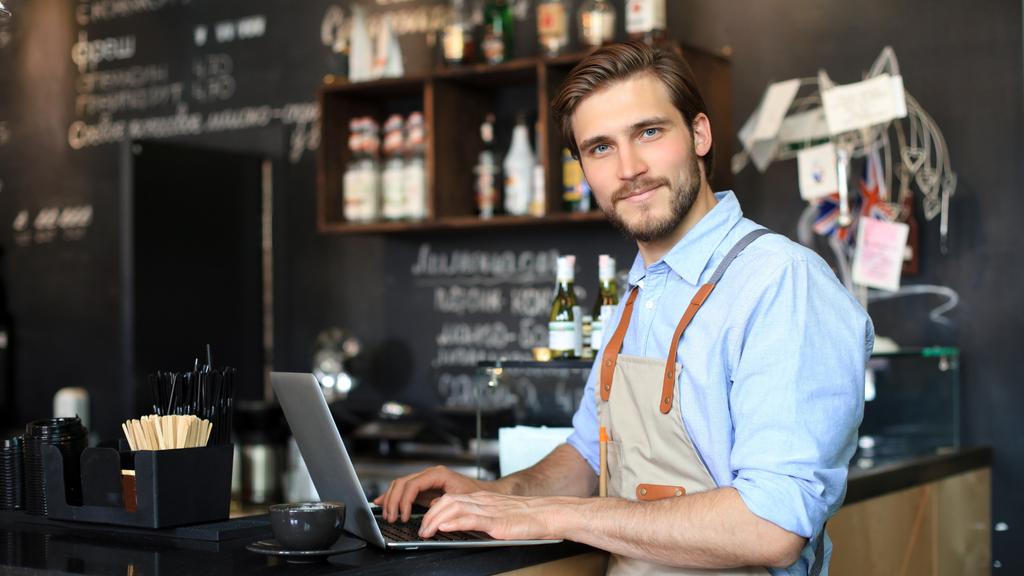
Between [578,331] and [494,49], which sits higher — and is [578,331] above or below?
below

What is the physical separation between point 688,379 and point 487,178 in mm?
2156

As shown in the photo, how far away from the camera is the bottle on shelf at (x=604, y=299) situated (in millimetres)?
2531

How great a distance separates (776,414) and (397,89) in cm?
264

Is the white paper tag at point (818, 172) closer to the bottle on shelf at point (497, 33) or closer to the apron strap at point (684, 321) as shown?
the bottle on shelf at point (497, 33)

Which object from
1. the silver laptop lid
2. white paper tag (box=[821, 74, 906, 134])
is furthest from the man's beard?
white paper tag (box=[821, 74, 906, 134])

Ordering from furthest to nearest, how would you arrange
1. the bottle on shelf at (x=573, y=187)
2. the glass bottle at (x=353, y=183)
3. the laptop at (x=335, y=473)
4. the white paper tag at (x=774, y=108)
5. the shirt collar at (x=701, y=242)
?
the glass bottle at (x=353, y=183) → the bottle on shelf at (x=573, y=187) → the white paper tag at (x=774, y=108) → the shirt collar at (x=701, y=242) → the laptop at (x=335, y=473)

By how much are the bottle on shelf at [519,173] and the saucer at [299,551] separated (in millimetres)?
2120

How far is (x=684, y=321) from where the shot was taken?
1755mm

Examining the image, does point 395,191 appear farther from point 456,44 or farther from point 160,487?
point 160,487

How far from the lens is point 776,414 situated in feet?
5.26

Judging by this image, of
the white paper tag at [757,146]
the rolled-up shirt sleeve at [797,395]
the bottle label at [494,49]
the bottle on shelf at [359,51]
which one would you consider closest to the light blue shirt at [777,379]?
the rolled-up shirt sleeve at [797,395]

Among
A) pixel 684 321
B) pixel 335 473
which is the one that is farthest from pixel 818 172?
pixel 335 473

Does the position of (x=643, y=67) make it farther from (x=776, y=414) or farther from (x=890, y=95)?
(x=890, y=95)

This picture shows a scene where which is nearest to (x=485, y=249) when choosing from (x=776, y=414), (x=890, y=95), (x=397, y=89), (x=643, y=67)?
(x=397, y=89)
